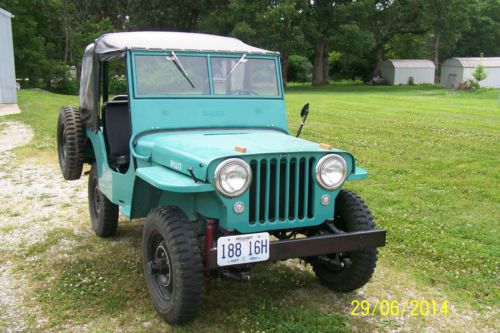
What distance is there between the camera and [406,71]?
1668 inches

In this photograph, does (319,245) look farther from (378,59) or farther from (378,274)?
(378,59)

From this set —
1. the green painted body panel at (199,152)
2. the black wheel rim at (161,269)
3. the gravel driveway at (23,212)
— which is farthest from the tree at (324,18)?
the black wheel rim at (161,269)

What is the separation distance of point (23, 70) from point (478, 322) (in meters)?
32.0

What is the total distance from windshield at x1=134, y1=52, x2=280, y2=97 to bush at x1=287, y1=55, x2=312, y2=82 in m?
45.9

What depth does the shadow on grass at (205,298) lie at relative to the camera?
3.88m

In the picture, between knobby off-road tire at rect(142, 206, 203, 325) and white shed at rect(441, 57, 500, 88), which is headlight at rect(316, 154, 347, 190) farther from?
white shed at rect(441, 57, 500, 88)

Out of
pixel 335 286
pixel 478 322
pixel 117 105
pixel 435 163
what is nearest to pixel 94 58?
pixel 117 105

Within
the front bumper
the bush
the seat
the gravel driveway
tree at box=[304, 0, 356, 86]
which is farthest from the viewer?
the bush

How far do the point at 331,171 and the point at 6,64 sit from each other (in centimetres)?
2102

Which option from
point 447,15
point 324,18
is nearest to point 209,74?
point 324,18

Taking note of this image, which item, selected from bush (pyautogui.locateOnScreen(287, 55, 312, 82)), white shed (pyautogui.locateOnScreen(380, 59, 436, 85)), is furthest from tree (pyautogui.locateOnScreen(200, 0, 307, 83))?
bush (pyautogui.locateOnScreen(287, 55, 312, 82))

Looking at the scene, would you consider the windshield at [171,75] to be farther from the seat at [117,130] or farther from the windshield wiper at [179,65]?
the seat at [117,130]

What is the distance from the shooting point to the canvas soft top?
4.78 m

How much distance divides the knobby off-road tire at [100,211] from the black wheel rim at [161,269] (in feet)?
5.66
